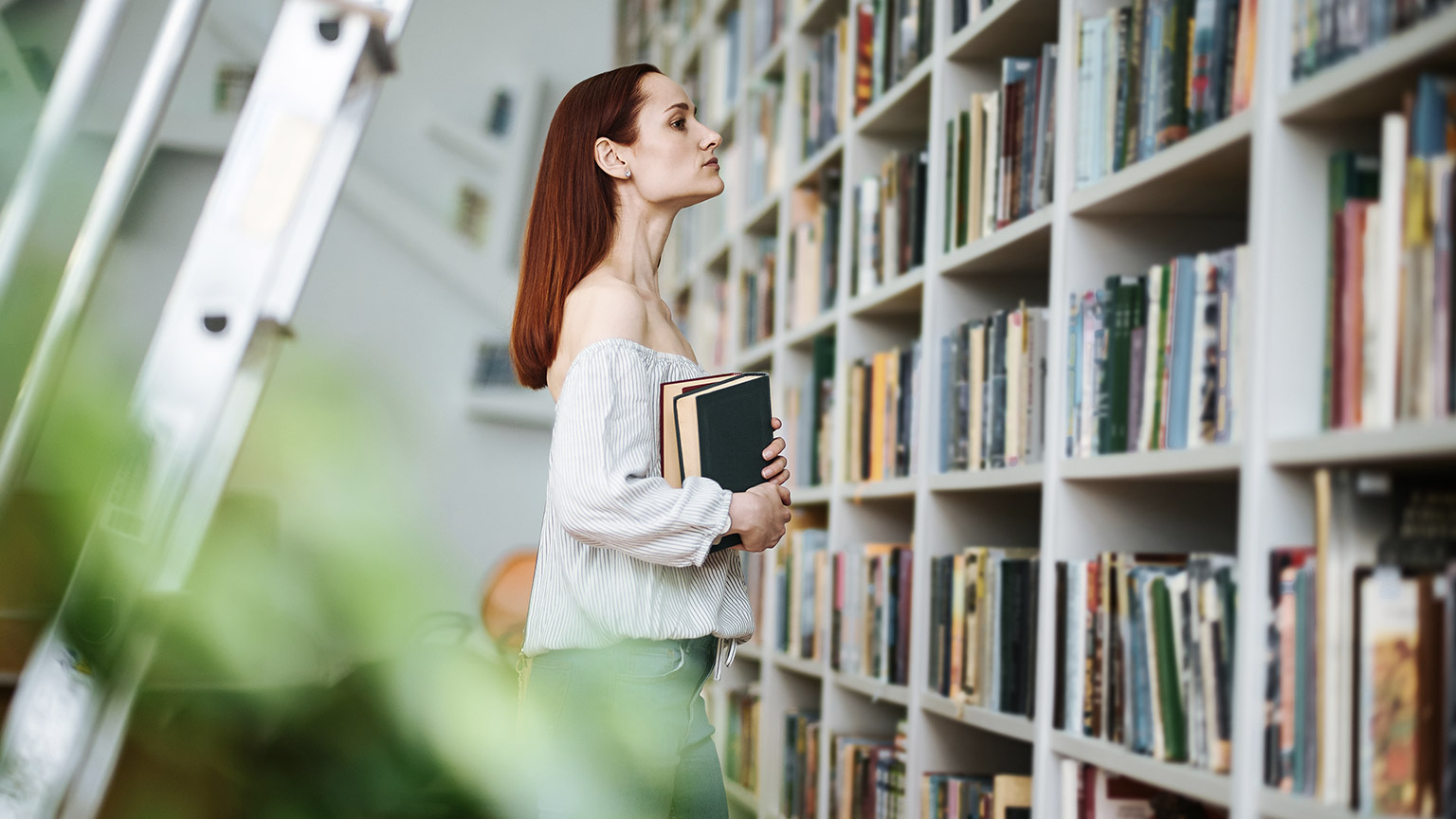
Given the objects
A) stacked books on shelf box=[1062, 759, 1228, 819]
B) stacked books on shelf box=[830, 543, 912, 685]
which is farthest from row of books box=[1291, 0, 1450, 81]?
stacked books on shelf box=[830, 543, 912, 685]

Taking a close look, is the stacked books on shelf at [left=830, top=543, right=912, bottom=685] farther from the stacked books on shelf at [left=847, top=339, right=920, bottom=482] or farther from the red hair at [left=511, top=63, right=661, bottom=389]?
the red hair at [left=511, top=63, right=661, bottom=389]

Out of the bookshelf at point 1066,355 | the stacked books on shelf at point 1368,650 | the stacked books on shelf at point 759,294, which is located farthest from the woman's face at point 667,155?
the stacked books on shelf at point 759,294

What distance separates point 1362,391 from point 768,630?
1.79m

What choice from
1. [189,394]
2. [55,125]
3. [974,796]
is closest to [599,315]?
[189,394]

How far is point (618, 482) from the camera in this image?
3.80 feet

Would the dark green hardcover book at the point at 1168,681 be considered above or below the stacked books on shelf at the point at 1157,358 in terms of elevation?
below

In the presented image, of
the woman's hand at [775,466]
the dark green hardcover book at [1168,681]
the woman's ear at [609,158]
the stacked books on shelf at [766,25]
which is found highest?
the stacked books on shelf at [766,25]

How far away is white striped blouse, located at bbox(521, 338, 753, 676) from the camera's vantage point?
116cm

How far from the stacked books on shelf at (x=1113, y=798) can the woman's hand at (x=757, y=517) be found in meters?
0.50

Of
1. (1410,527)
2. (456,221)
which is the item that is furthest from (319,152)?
(456,221)

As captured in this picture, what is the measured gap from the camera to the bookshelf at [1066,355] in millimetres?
1074

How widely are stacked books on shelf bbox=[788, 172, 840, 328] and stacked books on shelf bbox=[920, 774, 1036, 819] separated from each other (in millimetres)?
1012

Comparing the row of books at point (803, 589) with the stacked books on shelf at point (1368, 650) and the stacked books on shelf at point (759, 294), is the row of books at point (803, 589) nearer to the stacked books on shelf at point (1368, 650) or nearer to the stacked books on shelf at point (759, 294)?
the stacked books on shelf at point (759, 294)

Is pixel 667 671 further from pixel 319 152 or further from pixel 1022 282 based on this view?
pixel 1022 282
